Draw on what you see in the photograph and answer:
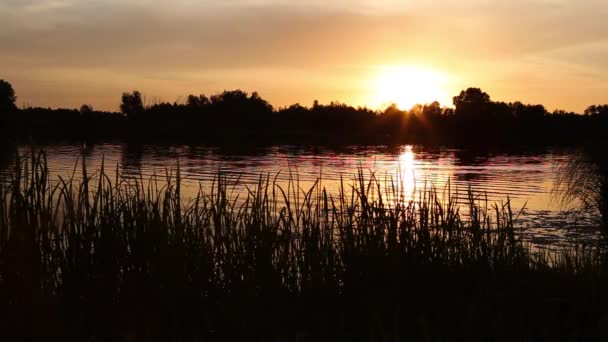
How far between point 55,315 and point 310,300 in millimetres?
3044

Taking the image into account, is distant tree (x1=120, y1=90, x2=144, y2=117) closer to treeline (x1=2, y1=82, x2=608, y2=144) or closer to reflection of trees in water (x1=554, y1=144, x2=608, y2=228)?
reflection of trees in water (x1=554, y1=144, x2=608, y2=228)

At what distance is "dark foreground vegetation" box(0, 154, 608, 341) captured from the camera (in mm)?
6922

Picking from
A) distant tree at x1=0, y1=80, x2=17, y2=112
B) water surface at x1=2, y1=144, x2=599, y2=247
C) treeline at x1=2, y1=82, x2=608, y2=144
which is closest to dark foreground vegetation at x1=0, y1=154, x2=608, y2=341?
water surface at x1=2, y1=144, x2=599, y2=247

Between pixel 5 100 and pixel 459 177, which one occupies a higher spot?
pixel 5 100

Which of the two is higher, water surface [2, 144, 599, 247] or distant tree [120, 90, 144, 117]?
distant tree [120, 90, 144, 117]

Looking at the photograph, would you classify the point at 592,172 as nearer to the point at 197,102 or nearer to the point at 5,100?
the point at 5,100

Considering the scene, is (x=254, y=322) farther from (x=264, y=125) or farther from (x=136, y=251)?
A: (x=264, y=125)

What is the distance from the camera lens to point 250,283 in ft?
26.0

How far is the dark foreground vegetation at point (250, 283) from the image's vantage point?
6.92 m

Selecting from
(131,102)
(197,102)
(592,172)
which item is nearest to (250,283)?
(592,172)

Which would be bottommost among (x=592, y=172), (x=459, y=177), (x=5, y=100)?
(x=459, y=177)

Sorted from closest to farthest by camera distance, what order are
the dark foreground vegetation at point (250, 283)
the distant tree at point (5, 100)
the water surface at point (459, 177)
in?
the dark foreground vegetation at point (250, 283) < the water surface at point (459, 177) < the distant tree at point (5, 100)

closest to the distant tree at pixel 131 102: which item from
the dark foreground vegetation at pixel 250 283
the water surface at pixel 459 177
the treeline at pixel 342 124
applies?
the water surface at pixel 459 177

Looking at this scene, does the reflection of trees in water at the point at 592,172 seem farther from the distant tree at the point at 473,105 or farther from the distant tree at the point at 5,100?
the distant tree at the point at 473,105
